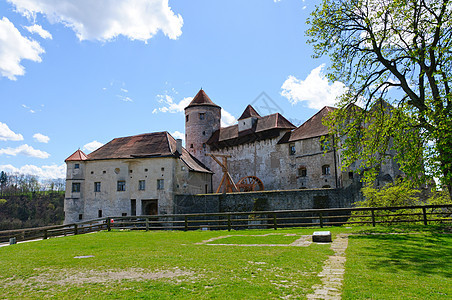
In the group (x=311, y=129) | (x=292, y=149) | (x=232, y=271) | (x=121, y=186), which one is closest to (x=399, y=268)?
(x=232, y=271)

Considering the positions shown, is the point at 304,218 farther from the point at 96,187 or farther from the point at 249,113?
the point at 249,113

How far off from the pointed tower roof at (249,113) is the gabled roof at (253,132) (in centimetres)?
117

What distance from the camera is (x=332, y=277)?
6.36m

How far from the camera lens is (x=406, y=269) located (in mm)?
6973

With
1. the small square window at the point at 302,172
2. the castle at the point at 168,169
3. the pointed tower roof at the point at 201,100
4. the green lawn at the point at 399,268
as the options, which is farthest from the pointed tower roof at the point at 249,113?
the green lawn at the point at 399,268

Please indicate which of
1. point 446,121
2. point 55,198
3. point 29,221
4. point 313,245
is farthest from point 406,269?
point 55,198

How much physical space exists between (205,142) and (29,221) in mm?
60892

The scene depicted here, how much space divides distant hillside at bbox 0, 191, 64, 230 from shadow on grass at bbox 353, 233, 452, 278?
81280 millimetres

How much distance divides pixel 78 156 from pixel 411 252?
3496cm

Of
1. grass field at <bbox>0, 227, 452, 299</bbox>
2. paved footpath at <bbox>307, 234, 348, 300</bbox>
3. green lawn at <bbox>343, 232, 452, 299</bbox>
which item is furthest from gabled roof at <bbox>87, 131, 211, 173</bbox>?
paved footpath at <bbox>307, 234, 348, 300</bbox>

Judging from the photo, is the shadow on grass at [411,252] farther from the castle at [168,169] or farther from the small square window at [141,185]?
the small square window at [141,185]

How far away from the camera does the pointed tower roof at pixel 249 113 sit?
4288cm

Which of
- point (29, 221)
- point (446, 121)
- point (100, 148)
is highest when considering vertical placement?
point (100, 148)

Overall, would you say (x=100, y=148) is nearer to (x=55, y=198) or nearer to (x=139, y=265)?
(x=139, y=265)
